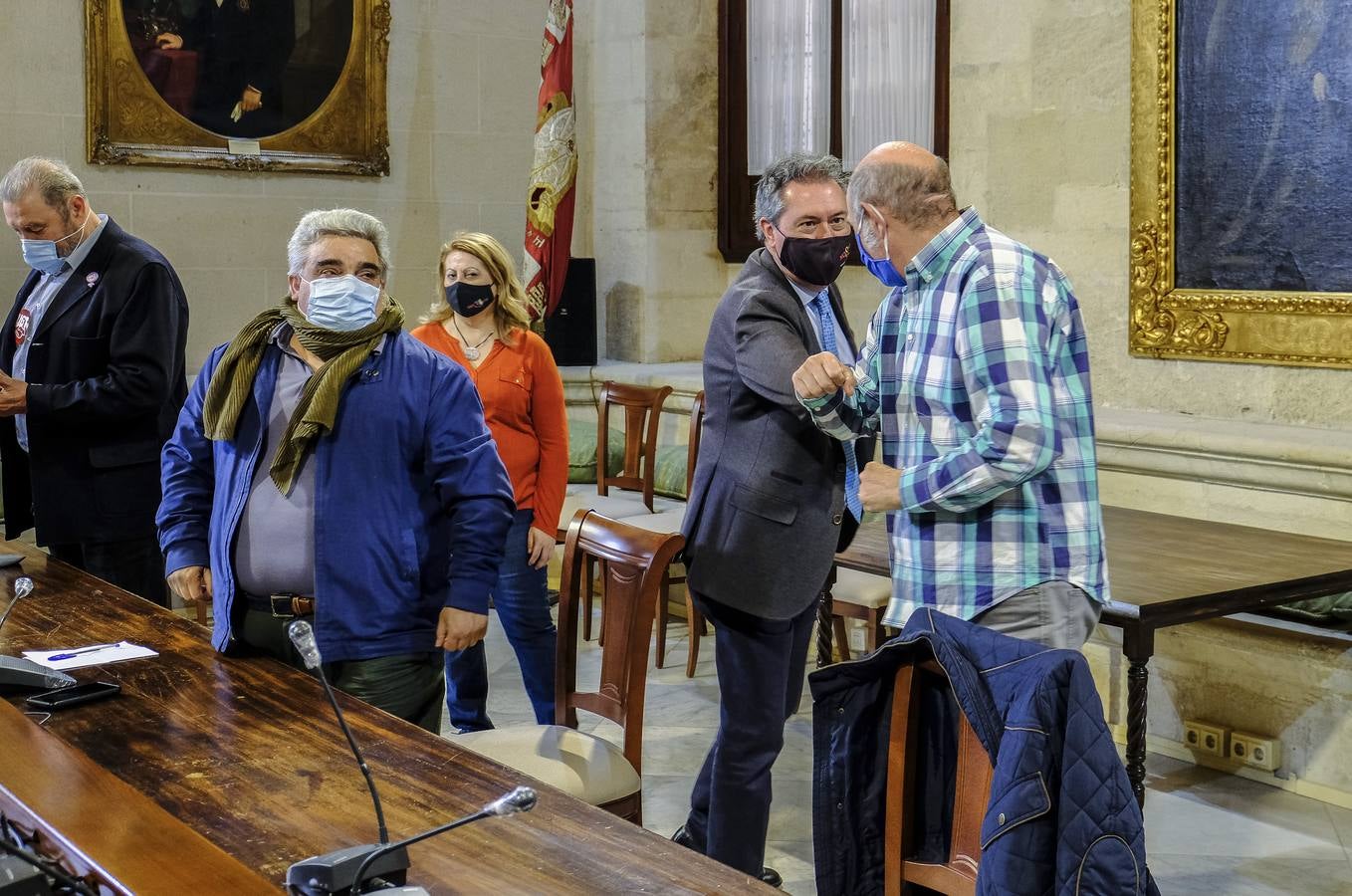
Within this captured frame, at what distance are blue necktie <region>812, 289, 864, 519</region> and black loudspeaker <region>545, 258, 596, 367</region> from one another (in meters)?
4.27

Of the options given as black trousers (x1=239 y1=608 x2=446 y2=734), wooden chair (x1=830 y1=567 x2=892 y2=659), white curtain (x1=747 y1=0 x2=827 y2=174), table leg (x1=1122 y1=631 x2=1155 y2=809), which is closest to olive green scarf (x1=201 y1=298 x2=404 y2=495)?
black trousers (x1=239 y1=608 x2=446 y2=734)

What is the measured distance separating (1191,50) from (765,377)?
8.67 feet

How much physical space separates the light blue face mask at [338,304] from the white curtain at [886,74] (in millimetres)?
4118

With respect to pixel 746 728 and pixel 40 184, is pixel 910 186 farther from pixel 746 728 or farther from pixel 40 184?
pixel 40 184

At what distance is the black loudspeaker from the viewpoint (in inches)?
295

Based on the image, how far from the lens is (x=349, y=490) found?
2.78 metres

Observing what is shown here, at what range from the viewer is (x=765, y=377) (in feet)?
10.1

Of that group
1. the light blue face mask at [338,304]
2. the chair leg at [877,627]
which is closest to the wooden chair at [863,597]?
the chair leg at [877,627]

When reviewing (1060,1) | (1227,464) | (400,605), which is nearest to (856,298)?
(1060,1)

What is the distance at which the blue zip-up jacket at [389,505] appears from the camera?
277 cm

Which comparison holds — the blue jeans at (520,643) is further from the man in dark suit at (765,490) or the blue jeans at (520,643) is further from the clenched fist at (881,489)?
the clenched fist at (881,489)

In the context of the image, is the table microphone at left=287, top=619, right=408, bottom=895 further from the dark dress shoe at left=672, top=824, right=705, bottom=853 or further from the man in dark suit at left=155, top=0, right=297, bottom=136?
the man in dark suit at left=155, top=0, right=297, bottom=136

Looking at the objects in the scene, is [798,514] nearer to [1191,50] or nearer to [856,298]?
[1191,50]

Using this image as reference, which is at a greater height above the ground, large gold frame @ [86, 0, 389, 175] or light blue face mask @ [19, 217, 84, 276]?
large gold frame @ [86, 0, 389, 175]
